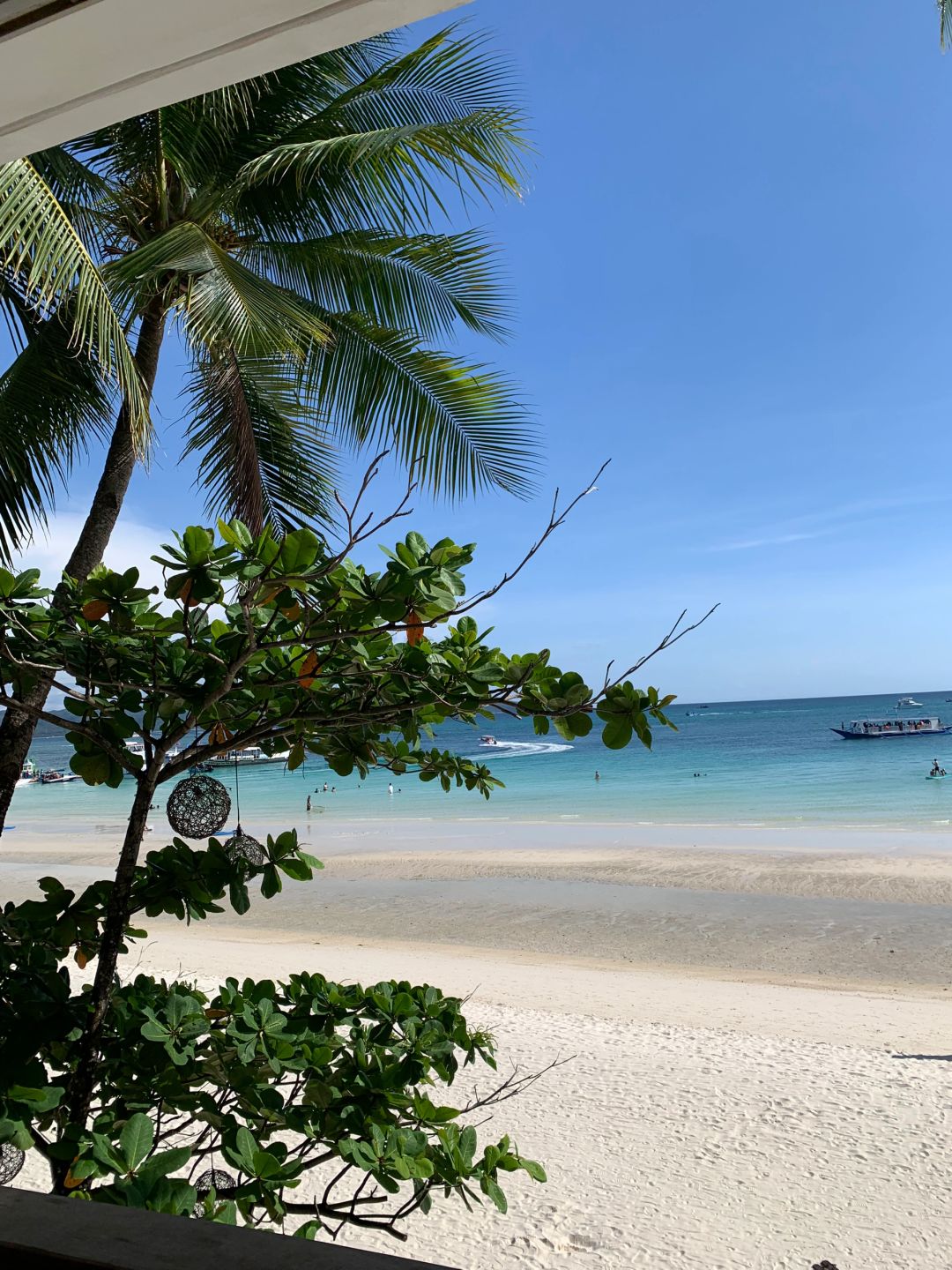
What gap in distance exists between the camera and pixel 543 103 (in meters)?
4.88

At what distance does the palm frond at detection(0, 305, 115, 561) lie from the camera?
4.41 meters

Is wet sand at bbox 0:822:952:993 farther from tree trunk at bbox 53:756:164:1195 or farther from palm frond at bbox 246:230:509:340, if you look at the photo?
tree trunk at bbox 53:756:164:1195

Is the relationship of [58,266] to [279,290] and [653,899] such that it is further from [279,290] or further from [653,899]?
[653,899]

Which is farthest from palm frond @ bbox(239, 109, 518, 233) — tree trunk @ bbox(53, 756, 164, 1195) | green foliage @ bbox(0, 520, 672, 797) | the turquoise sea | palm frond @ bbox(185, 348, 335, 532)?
the turquoise sea

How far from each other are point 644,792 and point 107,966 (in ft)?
101

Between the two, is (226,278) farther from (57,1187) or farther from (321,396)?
(57,1187)

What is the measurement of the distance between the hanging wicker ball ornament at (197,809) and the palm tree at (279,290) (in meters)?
1.32

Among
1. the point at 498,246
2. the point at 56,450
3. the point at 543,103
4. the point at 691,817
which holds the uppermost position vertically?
the point at 543,103

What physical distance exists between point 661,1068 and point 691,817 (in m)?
19.7

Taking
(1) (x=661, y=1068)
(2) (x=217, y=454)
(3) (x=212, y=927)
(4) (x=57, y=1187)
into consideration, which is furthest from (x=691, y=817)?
(4) (x=57, y=1187)

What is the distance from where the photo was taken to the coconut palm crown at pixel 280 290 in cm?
411

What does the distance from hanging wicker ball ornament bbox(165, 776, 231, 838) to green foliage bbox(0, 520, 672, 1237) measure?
138cm

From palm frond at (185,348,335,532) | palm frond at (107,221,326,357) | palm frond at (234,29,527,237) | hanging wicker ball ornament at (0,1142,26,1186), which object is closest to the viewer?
hanging wicker ball ornament at (0,1142,26,1186)

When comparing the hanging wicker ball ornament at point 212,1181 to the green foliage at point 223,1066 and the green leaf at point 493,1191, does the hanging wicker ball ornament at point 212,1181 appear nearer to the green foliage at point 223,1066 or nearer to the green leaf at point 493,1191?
the green foliage at point 223,1066
